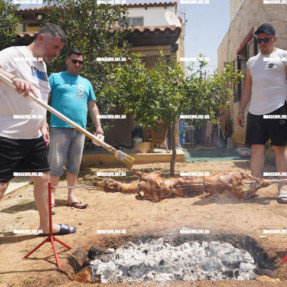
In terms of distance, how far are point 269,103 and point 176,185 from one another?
2275 mm

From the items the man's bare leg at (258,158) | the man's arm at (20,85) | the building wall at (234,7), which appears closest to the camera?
the man's arm at (20,85)

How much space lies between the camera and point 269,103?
14.9ft

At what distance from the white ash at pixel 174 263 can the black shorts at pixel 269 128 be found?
6.43 feet

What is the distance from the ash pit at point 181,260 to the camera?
9.27ft

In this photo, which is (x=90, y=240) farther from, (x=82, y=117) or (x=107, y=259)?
(x=82, y=117)

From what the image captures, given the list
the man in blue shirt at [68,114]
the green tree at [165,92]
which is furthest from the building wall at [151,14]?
the man in blue shirt at [68,114]

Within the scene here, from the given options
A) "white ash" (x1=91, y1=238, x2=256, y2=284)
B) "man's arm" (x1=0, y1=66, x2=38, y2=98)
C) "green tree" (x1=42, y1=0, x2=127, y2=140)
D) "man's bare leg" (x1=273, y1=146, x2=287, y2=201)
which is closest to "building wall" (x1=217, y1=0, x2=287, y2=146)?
"green tree" (x1=42, y1=0, x2=127, y2=140)

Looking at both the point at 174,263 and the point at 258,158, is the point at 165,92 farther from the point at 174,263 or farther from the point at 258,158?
the point at 174,263

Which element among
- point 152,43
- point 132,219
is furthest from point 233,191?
point 152,43

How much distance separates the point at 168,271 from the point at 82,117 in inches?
104

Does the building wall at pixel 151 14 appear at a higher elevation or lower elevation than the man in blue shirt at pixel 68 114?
higher

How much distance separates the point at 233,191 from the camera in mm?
3486

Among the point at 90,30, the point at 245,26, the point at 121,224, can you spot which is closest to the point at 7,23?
the point at 90,30

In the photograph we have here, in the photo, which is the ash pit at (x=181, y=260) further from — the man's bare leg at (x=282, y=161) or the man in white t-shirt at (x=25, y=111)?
the man's bare leg at (x=282, y=161)
